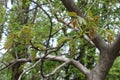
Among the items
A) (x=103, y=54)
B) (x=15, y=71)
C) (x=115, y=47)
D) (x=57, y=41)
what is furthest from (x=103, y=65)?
(x=15, y=71)

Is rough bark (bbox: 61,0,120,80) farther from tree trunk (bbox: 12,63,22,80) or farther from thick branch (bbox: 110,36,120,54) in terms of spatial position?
tree trunk (bbox: 12,63,22,80)

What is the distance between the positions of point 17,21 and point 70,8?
474 cm

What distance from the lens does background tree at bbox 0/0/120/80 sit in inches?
170

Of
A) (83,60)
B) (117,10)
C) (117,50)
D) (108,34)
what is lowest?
(108,34)

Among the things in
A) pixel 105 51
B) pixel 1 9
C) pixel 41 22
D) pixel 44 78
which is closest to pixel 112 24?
pixel 41 22

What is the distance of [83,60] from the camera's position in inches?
379

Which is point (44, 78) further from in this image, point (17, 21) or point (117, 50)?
point (17, 21)

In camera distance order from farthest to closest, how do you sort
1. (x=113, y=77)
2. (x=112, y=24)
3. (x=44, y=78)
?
(x=113, y=77)
(x=112, y=24)
(x=44, y=78)

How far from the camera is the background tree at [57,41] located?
14.2 ft

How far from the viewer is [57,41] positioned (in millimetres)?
4988

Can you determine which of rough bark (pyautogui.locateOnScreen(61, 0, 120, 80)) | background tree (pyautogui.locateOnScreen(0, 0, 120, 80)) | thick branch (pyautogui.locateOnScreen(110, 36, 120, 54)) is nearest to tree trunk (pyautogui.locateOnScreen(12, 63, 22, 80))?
background tree (pyautogui.locateOnScreen(0, 0, 120, 80))

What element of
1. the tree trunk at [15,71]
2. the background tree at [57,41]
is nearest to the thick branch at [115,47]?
the background tree at [57,41]

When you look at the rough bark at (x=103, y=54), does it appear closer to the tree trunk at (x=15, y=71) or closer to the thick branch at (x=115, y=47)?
the thick branch at (x=115, y=47)

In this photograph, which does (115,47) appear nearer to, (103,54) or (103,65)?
(103,54)
